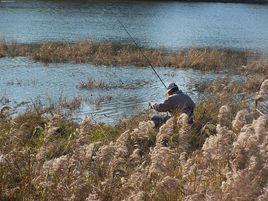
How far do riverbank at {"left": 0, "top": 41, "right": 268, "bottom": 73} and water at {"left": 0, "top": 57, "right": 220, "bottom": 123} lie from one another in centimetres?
75

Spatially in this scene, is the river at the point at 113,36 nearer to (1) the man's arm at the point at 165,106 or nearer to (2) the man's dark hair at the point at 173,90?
(1) the man's arm at the point at 165,106

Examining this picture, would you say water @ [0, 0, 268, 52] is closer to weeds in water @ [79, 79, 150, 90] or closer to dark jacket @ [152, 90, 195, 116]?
weeds in water @ [79, 79, 150, 90]

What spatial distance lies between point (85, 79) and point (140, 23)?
21.1 m

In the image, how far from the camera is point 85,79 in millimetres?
18891

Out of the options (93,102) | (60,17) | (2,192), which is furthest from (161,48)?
(2,192)

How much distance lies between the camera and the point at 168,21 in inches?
1631

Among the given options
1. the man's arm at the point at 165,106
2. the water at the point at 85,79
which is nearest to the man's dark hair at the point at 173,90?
the man's arm at the point at 165,106

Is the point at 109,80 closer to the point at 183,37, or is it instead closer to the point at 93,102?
the point at 93,102

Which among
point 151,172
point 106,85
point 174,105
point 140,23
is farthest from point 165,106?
point 140,23

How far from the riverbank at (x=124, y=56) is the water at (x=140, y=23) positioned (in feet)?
10.7

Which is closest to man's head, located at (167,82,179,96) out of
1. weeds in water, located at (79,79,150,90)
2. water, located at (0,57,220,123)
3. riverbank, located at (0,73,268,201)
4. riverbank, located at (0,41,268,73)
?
water, located at (0,57,220,123)

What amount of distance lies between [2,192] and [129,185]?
1328 millimetres

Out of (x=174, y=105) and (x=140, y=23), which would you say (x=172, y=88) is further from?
(x=140, y=23)

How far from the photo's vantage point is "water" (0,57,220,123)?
1438 centimetres
